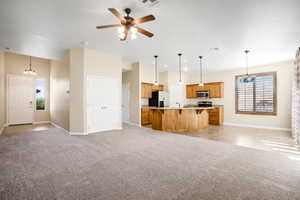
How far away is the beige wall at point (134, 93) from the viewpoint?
6693mm

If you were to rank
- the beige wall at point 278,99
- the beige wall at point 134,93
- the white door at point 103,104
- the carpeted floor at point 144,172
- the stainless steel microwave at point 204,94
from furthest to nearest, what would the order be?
the stainless steel microwave at point 204,94, the beige wall at point 134,93, the beige wall at point 278,99, the white door at point 103,104, the carpeted floor at point 144,172

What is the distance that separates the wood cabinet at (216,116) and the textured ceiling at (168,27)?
3.12m

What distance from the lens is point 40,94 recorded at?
7.57 m

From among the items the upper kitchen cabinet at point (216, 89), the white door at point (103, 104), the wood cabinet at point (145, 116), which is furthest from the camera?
the upper kitchen cabinet at point (216, 89)

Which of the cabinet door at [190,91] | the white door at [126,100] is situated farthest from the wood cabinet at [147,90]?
the cabinet door at [190,91]

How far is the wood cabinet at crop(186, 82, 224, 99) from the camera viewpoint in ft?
25.6

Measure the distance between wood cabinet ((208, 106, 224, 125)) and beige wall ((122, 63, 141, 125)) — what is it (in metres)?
3.99

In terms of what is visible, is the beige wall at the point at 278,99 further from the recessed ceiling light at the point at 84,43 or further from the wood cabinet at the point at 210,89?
the recessed ceiling light at the point at 84,43

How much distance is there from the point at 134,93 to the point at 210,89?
177 inches

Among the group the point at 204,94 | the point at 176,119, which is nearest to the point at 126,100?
the point at 176,119

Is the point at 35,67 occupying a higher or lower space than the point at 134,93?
higher

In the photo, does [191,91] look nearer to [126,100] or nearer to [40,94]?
[126,100]

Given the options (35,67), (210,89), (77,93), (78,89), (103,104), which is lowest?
(103,104)

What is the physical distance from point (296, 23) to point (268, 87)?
13.7 ft
